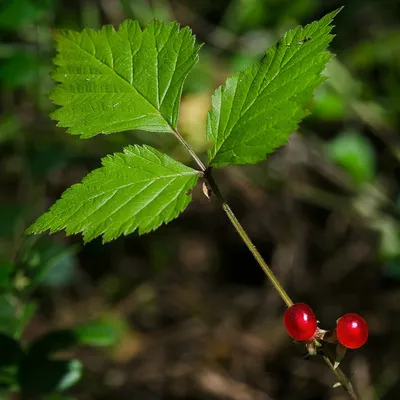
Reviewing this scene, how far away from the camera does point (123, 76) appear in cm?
146

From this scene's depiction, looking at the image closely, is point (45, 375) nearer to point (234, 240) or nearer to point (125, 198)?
point (125, 198)

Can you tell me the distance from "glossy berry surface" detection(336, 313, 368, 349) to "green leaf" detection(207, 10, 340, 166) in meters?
0.35

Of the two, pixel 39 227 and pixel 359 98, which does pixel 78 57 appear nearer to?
pixel 39 227

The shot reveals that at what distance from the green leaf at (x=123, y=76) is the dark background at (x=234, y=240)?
1137 millimetres

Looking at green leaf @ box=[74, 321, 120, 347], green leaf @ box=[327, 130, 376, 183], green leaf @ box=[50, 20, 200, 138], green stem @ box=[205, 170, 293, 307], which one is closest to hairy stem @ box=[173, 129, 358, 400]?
green stem @ box=[205, 170, 293, 307]

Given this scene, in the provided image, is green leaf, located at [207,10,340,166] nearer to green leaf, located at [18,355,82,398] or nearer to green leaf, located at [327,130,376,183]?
green leaf, located at [18,355,82,398]

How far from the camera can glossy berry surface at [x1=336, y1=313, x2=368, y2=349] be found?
3.73 ft

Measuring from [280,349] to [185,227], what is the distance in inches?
37.4

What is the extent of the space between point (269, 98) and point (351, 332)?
19.6 inches

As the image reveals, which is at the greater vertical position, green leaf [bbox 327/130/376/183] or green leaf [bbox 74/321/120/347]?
green leaf [bbox 74/321/120/347]

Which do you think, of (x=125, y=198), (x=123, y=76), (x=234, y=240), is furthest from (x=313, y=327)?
(x=234, y=240)

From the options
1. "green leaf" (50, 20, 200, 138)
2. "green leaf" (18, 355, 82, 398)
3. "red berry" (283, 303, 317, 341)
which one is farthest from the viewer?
"green leaf" (18, 355, 82, 398)

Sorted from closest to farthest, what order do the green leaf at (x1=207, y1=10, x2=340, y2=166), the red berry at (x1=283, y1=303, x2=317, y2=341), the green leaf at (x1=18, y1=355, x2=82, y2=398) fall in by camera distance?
the red berry at (x1=283, y1=303, x2=317, y2=341)
the green leaf at (x1=207, y1=10, x2=340, y2=166)
the green leaf at (x1=18, y1=355, x2=82, y2=398)

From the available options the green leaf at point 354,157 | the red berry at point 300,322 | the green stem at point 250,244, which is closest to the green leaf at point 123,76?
the green stem at point 250,244
